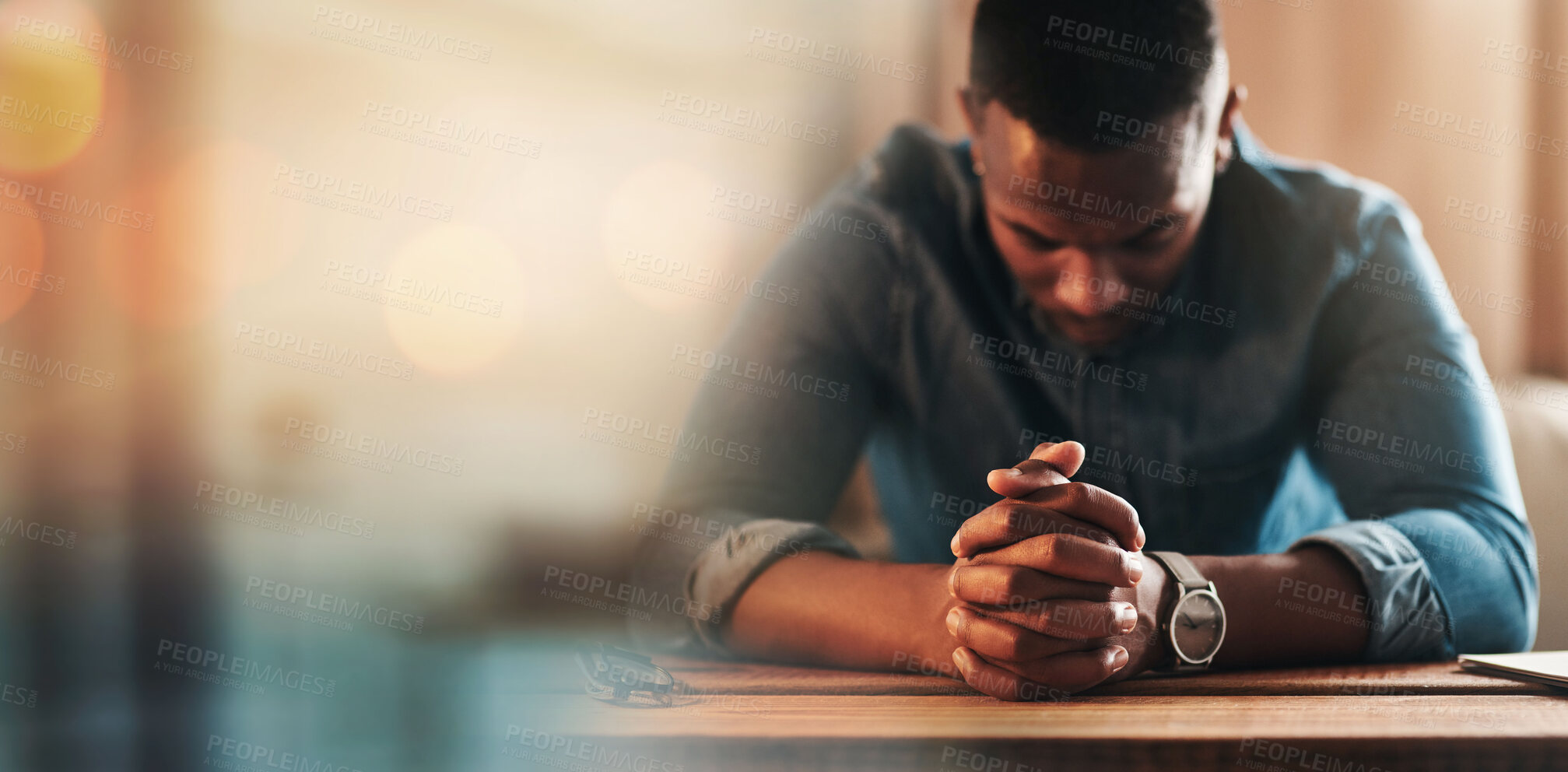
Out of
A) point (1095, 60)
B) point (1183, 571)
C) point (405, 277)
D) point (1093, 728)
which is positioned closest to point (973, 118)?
point (1095, 60)

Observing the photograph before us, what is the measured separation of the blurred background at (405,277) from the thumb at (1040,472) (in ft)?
3.71

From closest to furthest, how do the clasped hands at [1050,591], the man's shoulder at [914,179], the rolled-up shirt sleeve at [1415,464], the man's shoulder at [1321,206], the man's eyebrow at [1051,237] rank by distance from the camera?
1. the clasped hands at [1050,591]
2. the rolled-up shirt sleeve at [1415,464]
3. the man's eyebrow at [1051,237]
4. the man's shoulder at [1321,206]
5. the man's shoulder at [914,179]

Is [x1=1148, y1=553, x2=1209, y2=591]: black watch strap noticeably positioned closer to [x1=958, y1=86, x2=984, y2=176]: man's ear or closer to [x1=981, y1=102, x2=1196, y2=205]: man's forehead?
[x1=981, y1=102, x2=1196, y2=205]: man's forehead

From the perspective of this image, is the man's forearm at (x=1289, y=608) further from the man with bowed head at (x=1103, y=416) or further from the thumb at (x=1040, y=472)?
the thumb at (x=1040, y=472)

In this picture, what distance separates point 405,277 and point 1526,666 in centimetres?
258

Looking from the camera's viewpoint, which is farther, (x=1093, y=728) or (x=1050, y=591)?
(x=1050, y=591)

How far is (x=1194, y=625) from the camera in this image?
71 cm

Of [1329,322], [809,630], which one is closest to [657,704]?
[809,630]

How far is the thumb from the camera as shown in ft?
2.23

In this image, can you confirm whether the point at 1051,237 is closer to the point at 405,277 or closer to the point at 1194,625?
the point at 1194,625

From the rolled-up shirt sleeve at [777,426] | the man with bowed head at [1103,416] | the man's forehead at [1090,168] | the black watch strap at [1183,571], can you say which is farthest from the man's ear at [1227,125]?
the black watch strap at [1183,571]

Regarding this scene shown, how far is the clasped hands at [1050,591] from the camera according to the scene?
63cm

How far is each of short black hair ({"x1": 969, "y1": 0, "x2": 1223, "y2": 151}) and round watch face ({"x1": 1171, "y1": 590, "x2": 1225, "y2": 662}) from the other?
453 millimetres

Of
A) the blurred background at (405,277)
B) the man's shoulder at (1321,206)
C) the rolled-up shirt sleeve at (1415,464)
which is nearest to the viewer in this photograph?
the rolled-up shirt sleeve at (1415,464)
